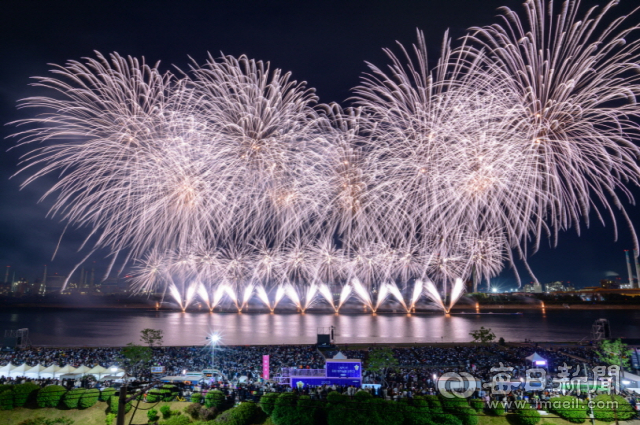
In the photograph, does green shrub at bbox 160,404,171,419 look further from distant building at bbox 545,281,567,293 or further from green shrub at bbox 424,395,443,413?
distant building at bbox 545,281,567,293

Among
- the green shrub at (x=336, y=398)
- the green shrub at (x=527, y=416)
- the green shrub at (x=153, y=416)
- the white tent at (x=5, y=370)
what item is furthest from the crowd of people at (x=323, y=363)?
the green shrub at (x=153, y=416)

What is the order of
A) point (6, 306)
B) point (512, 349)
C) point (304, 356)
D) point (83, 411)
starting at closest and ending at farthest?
point (83, 411), point (304, 356), point (512, 349), point (6, 306)

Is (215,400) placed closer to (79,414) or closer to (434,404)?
(79,414)

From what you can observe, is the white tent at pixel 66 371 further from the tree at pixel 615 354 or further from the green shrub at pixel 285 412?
the tree at pixel 615 354

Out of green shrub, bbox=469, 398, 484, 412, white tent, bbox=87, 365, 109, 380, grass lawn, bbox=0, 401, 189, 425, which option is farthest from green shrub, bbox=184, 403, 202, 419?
green shrub, bbox=469, 398, 484, 412

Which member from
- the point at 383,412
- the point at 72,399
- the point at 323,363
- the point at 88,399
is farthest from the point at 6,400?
the point at 323,363

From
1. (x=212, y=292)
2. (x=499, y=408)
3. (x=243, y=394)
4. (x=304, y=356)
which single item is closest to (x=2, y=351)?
(x=304, y=356)

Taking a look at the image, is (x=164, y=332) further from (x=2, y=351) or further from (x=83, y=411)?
(x=83, y=411)
